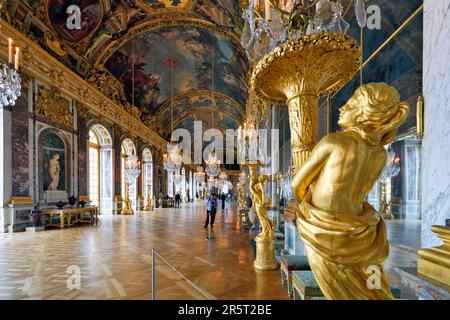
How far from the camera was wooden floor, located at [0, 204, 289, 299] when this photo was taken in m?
3.24

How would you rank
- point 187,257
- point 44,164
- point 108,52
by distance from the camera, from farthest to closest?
point 108,52
point 44,164
point 187,257

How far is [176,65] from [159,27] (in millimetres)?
4167

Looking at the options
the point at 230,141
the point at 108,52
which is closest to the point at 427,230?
the point at 108,52

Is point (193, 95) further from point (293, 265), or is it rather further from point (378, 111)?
point (378, 111)

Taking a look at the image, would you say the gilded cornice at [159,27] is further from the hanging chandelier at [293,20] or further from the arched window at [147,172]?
the hanging chandelier at [293,20]

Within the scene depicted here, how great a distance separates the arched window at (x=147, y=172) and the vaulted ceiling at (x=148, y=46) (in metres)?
2.73

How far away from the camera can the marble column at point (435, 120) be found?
5.58ft

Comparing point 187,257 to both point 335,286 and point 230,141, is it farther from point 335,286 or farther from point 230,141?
point 230,141

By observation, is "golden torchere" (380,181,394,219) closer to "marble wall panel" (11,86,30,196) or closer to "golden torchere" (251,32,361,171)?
"golden torchere" (251,32,361,171)

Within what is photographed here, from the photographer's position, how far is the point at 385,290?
1.22 metres

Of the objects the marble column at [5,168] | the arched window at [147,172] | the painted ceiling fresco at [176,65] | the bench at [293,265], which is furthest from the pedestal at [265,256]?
the arched window at [147,172]

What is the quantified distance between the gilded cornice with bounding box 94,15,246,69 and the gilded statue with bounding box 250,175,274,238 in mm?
9579

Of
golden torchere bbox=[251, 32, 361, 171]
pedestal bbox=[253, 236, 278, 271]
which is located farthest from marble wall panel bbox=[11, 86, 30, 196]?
golden torchere bbox=[251, 32, 361, 171]
